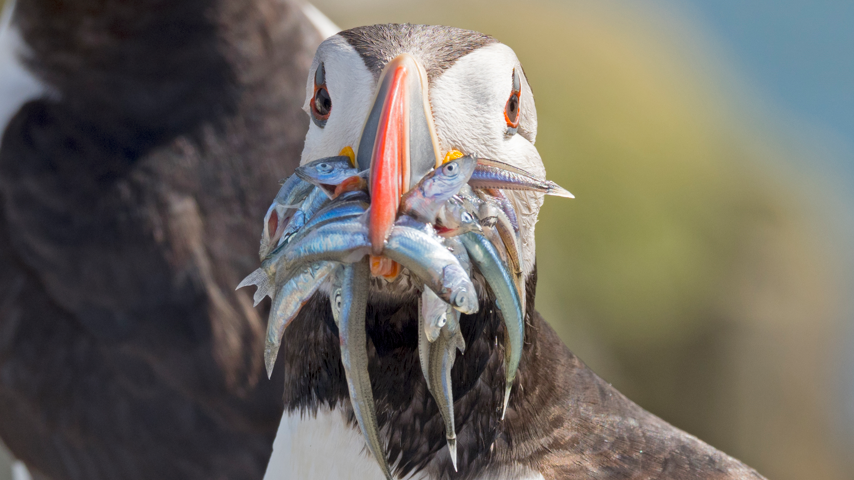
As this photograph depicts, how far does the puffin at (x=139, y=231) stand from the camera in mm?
3322

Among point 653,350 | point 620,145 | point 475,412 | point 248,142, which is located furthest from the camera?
point 620,145

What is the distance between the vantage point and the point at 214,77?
366 centimetres

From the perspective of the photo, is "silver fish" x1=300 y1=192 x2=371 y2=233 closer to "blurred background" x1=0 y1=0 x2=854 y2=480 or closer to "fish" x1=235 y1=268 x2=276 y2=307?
"fish" x1=235 y1=268 x2=276 y2=307

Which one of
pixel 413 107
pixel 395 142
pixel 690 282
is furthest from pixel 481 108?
pixel 690 282

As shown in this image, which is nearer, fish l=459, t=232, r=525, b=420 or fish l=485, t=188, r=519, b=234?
fish l=459, t=232, r=525, b=420

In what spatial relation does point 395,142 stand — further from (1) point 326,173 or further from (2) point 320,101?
(2) point 320,101

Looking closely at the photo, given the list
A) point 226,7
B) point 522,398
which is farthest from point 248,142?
point 522,398

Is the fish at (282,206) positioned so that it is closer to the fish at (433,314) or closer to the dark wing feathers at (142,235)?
the fish at (433,314)

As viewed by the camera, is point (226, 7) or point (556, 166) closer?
point (226, 7)

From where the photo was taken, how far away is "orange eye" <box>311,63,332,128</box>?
179cm

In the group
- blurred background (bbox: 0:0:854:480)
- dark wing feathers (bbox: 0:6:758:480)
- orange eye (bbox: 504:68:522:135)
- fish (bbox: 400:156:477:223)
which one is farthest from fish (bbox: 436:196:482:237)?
blurred background (bbox: 0:0:854:480)

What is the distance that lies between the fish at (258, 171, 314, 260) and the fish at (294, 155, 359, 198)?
0.12 meters

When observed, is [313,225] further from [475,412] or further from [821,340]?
[821,340]

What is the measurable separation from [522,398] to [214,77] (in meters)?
2.30
